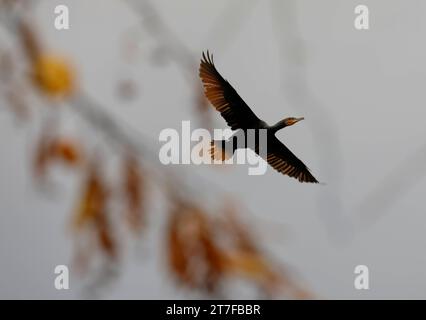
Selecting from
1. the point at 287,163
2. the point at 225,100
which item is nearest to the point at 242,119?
the point at 225,100

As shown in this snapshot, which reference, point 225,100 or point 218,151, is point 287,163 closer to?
point 225,100

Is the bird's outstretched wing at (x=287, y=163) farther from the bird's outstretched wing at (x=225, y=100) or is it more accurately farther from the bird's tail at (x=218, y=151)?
the bird's tail at (x=218, y=151)

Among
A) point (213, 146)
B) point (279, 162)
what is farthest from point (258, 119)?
point (213, 146)

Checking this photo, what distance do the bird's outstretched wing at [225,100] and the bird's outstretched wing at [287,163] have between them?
4.4 inches

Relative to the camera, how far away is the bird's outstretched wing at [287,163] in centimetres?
115

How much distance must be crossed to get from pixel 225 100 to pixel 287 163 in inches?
6.9

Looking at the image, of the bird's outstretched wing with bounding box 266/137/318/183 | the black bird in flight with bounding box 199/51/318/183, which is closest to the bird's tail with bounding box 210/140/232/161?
the black bird in flight with bounding box 199/51/318/183

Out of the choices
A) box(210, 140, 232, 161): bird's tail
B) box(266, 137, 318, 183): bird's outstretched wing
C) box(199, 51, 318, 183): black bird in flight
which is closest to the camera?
box(210, 140, 232, 161): bird's tail

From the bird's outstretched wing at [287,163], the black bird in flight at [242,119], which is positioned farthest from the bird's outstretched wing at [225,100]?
the bird's outstretched wing at [287,163]

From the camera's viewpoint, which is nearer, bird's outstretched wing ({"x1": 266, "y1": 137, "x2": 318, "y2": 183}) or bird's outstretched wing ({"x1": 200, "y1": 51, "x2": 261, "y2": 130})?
bird's outstretched wing ({"x1": 200, "y1": 51, "x2": 261, "y2": 130})

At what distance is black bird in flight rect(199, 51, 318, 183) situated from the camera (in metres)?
1.01

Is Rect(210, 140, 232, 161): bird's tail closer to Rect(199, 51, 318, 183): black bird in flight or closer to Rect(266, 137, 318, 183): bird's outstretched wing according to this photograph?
Rect(199, 51, 318, 183): black bird in flight
